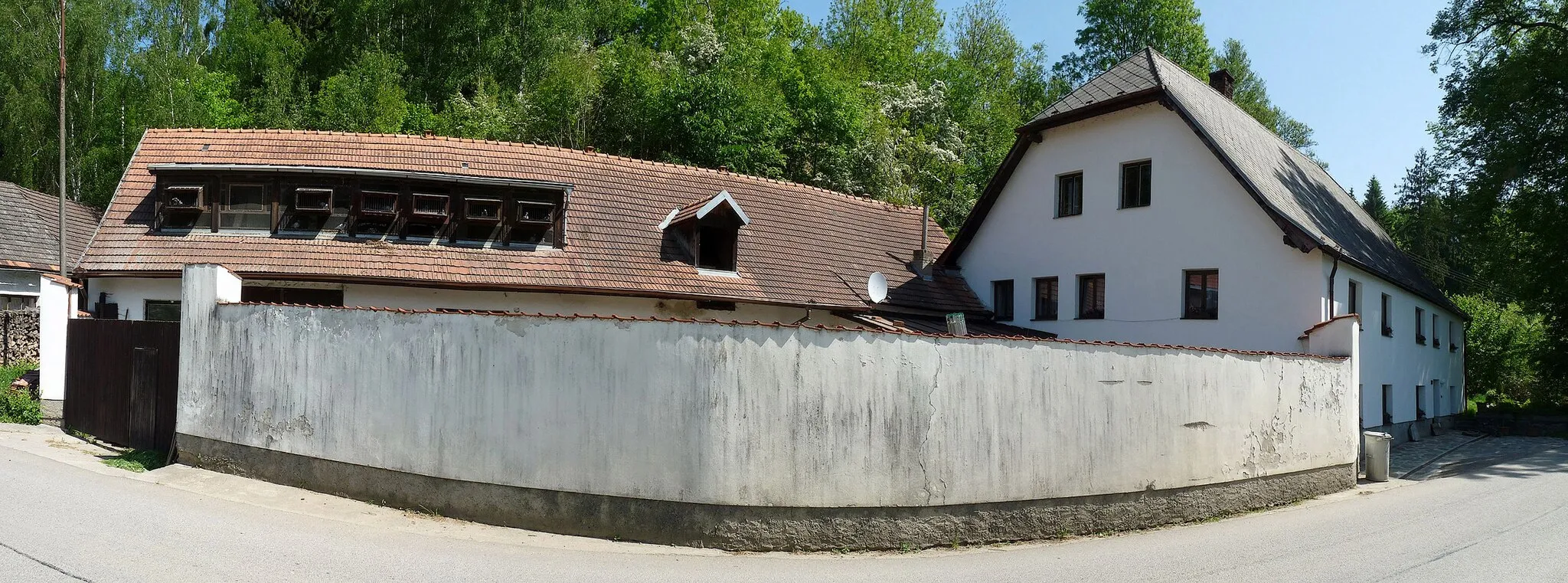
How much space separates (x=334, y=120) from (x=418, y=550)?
100 feet

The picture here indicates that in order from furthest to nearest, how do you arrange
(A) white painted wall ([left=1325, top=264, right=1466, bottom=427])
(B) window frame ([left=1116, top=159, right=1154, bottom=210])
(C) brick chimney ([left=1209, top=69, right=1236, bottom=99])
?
(C) brick chimney ([left=1209, top=69, right=1236, bottom=99])
(B) window frame ([left=1116, top=159, right=1154, bottom=210])
(A) white painted wall ([left=1325, top=264, right=1466, bottom=427])

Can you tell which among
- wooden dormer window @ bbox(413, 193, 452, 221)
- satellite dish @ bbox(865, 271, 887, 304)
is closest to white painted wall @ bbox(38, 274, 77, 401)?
wooden dormer window @ bbox(413, 193, 452, 221)

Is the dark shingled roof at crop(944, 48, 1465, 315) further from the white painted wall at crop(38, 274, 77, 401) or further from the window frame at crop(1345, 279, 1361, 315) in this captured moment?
the white painted wall at crop(38, 274, 77, 401)

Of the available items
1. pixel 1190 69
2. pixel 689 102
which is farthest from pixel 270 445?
pixel 1190 69

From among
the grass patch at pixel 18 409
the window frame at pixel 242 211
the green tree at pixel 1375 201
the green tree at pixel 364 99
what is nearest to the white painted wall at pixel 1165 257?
the window frame at pixel 242 211

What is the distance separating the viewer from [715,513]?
8633 mm

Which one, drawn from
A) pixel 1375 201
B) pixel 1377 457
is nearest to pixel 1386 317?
pixel 1377 457

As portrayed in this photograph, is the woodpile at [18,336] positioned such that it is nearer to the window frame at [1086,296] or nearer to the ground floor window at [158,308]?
the ground floor window at [158,308]

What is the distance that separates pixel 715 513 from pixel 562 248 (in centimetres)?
1081

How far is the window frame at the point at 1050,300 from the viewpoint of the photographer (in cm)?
2148

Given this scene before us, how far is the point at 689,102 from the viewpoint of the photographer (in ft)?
96.8

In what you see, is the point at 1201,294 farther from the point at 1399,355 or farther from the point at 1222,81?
the point at 1222,81

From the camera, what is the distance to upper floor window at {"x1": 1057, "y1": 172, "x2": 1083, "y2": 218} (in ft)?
70.0

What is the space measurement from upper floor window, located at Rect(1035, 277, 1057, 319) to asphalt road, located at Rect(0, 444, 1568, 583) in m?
10.9
